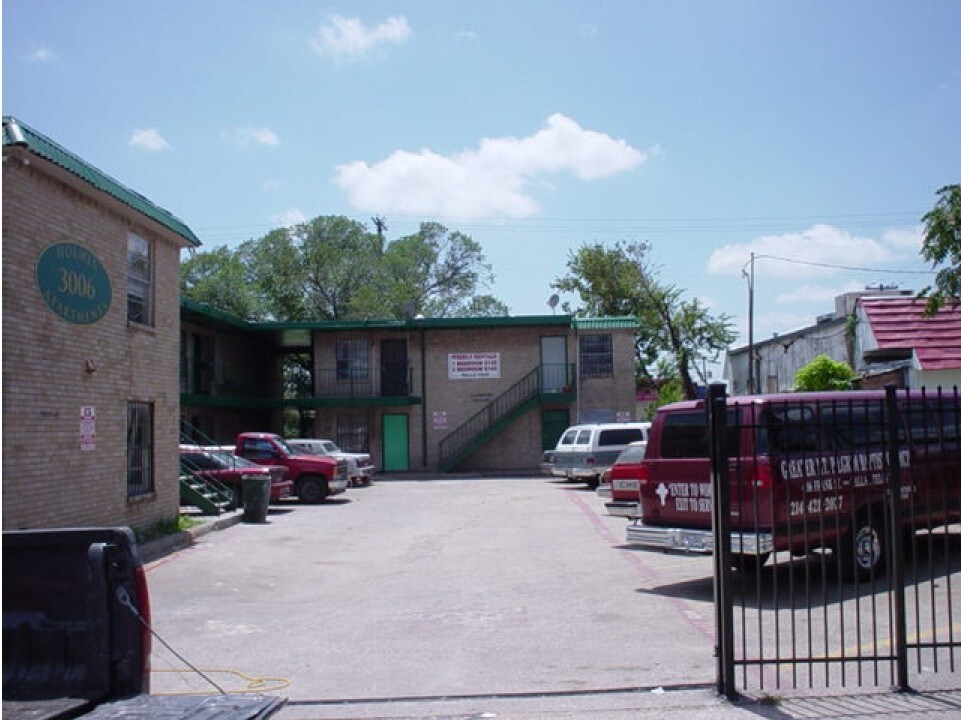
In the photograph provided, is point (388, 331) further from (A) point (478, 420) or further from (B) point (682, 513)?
(B) point (682, 513)

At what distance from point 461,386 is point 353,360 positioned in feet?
15.5

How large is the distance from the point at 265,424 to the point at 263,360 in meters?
2.89

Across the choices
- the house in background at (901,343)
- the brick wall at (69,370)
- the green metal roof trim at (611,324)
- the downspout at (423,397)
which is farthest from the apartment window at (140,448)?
the green metal roof trim at (611,324)

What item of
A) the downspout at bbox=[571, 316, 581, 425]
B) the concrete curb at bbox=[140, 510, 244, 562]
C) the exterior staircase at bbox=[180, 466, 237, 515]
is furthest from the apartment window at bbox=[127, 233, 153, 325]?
the downspout at bbox=[571, 316, 581, 425]

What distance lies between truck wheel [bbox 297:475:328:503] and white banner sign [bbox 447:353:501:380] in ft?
49.3

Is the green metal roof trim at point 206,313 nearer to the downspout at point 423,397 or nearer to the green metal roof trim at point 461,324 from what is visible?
the green metal roof trim at point 461,324

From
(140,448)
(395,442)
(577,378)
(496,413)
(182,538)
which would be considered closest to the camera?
(182,538)

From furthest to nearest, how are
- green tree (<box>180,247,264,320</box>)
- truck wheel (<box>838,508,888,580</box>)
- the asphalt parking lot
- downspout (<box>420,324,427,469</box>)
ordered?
green tree (<box>180,247,264,320</box>) < downspout (<box>420,324,427,469</box>) < truck wheel (<box>838,508,888,580</box>) < the asphalt parking lot

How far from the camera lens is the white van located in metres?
28.1

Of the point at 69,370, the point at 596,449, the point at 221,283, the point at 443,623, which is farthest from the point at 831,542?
the point at 221,283

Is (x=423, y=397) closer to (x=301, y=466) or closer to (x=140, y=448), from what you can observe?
(x=301, y=466)

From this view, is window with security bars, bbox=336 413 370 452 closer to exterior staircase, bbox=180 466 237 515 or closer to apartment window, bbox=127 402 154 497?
exterior staircase, bbox=180 466 237 515

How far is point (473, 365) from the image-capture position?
39.3m

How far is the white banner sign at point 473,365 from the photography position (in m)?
39.2
